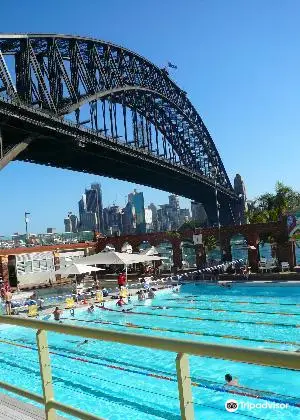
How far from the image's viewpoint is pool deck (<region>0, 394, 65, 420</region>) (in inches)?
169

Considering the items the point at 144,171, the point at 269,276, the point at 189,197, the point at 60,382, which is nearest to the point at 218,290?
the point at 269,276

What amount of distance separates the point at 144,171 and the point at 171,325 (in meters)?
43.8

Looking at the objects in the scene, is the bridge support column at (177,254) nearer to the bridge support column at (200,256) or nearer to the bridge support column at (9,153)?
the bridge support column at (200,256)

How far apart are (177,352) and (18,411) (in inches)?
112

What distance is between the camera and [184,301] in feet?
81.3

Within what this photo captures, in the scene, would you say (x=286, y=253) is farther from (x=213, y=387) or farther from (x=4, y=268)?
(x=213, y=387)

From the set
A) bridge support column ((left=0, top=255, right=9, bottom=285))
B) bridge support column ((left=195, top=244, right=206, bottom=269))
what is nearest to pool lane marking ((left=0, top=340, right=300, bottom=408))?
bridge support column ((left=0, top=255, right=9, bottom=285))

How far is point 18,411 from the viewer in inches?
176

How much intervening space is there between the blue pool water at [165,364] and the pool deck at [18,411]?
868 mm

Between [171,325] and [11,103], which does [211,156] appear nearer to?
[11,103]

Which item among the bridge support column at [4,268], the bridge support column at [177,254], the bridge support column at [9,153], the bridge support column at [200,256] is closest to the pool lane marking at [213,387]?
the bridge support column at [9,153]

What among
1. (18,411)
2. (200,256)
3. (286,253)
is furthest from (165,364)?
(200,256)

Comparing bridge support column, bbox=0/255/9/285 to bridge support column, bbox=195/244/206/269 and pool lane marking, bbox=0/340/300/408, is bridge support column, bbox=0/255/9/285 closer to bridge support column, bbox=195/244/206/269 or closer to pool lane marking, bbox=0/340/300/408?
bridge support column, bbox=195/244/206/269

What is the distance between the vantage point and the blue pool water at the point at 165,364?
32.5 ft
